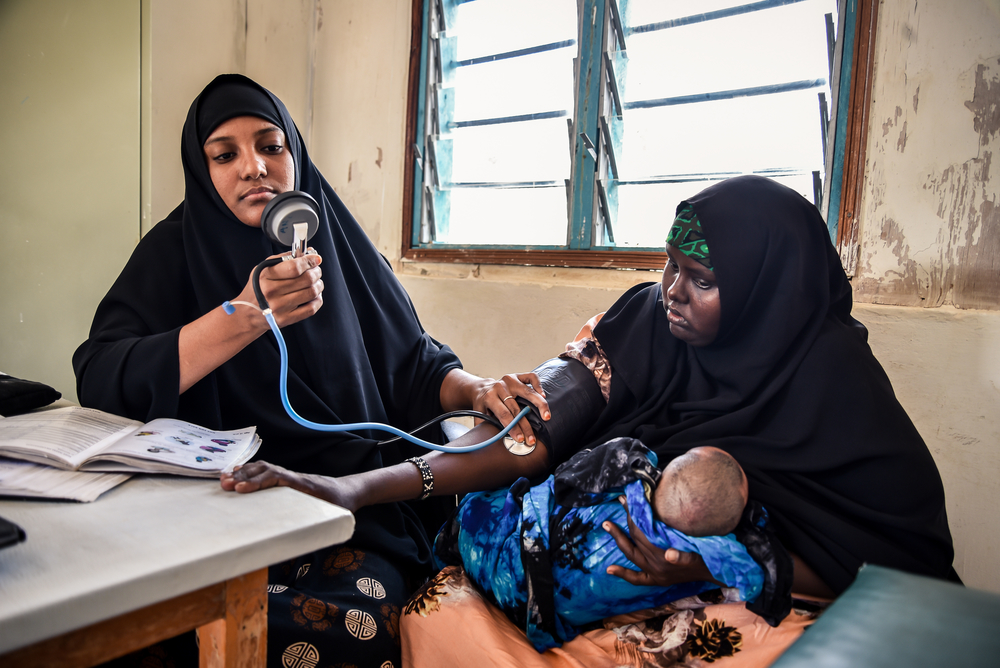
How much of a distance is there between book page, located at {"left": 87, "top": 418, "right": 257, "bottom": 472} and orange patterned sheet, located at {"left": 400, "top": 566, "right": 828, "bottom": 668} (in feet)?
1.35

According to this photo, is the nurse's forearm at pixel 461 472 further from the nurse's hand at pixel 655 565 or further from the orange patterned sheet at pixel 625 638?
the nurse's hand at pixel 655 565

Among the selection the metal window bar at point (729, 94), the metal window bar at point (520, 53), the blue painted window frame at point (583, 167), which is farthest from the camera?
the metal window bar at point (520, 53)

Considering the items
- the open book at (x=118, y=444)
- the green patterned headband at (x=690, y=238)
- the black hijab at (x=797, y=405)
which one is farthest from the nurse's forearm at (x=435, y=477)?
the green patterned headband at (x=690, y=238)

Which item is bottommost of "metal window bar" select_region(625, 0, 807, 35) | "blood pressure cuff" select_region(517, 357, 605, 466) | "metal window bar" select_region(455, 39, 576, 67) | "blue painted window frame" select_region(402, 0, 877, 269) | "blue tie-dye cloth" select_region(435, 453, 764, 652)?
"blue tie-dye cloth" select_region(435, 453, 764, 652)

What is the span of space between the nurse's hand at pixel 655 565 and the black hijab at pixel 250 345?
18.2 inches

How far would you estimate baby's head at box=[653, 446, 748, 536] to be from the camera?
3.10 feet

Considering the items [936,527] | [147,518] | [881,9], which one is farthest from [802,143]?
[147,518]

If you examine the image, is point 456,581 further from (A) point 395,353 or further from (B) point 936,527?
(B) point 936,527

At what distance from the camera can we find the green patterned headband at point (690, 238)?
1.20 metres

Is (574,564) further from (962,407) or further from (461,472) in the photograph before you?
(962,407)

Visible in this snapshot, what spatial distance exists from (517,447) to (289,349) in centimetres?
56

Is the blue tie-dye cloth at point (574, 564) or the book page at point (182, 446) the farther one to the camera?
the blue tie-dye cloth at point (574, 564)

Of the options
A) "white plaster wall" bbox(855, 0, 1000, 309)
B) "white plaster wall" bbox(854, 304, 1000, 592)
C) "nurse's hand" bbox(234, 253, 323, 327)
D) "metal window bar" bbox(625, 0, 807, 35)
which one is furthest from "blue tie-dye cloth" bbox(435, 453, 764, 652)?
"metal window bar" bbox(625, 0, 807, 35)

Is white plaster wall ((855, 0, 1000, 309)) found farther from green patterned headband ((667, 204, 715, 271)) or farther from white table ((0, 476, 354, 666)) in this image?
white table ((0, 476, 354, 666))
